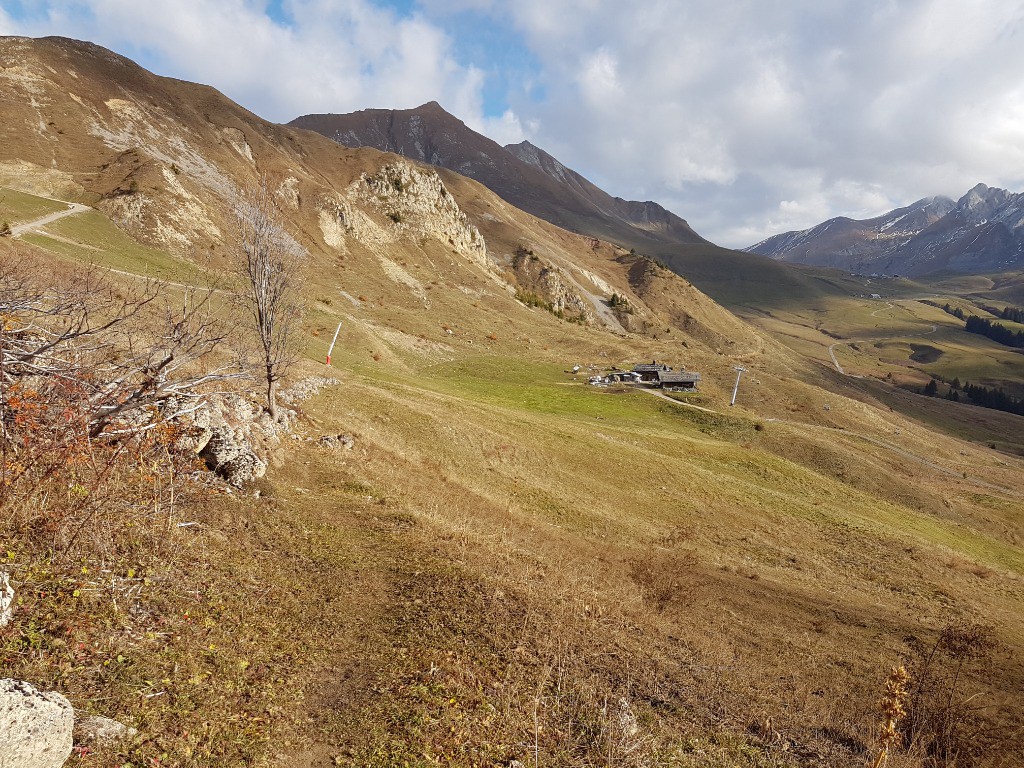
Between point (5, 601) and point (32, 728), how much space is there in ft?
9.29

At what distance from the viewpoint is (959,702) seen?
584 inches

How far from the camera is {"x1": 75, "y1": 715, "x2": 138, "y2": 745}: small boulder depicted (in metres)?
6.22

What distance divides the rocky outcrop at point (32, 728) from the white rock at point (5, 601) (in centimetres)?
210

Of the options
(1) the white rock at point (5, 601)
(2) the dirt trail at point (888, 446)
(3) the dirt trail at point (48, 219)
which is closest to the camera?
(1) the white rock at point (5, 601)

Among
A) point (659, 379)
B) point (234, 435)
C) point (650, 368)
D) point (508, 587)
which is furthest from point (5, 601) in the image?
point (650, 368)

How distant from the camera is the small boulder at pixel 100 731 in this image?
20.4ft

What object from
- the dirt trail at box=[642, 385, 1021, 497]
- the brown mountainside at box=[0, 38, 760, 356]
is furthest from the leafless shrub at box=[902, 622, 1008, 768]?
the brown mountainside at box=[0, 38, 760, 356]

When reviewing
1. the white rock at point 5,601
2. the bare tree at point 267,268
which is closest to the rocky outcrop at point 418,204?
the bare tree at point 267,268

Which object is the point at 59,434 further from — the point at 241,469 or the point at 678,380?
the point at 678,380

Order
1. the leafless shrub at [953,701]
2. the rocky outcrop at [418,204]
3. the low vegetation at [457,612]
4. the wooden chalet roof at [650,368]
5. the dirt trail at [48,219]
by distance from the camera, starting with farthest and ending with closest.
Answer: the rocky outcrop at [418,204], the wooden chalet roof at [650,368], the dirt trail at [48,219], the leafless shrub at [953,701], the low vegetation at [457,612]

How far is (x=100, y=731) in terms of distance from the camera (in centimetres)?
639

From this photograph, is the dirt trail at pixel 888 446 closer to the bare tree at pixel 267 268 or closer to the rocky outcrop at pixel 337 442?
the rocky outcrop at pixel 337 442

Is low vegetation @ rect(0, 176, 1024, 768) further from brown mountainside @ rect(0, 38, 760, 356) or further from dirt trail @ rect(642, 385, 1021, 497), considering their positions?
brown mountainside @ rect(0, 38, 760, 356)

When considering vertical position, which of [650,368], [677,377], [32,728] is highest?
[650,368]
